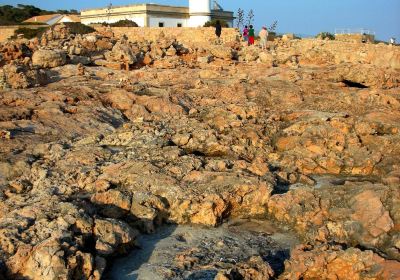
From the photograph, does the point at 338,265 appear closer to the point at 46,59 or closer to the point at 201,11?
the point at 46,59

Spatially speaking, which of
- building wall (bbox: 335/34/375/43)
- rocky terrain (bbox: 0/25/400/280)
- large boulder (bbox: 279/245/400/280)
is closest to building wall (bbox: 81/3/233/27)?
building wall (bbox: 335/34/375/43)

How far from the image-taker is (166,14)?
4088 cm

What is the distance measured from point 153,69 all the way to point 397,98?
9.14m

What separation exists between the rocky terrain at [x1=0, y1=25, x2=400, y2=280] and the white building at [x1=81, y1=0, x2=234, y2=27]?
2373 cm

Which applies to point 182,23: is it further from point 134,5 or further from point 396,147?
point 396,147

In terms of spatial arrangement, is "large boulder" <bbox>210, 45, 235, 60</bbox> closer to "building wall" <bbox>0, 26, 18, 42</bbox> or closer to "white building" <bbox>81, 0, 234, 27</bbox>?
"white building" <bbox>81, 0, 234, 27</bbox>

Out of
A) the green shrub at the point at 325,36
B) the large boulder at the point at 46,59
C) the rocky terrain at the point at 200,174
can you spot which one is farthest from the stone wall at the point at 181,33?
the rocky terrain at the point at 200,174

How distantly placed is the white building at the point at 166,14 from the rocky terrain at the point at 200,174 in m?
23.7

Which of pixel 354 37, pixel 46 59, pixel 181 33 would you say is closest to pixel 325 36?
pixel 354 37

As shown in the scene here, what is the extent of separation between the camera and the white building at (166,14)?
1577 inches

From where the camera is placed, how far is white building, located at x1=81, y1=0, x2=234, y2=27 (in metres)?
40.1

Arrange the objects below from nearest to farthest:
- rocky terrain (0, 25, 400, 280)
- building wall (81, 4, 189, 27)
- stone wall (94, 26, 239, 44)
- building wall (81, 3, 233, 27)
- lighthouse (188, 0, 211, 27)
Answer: rocky terrain (0, 25, 400, 280) < stone wall (94, 26, 239, 44) < building wall (81, 4, 189, 27) < building wall (81, 3, 233, 27) < lighthouse (188, 0, 211, 27)

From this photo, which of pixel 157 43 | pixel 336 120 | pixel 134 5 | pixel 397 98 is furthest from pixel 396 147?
pixel 134 5

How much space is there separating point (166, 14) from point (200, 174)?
111 ft
